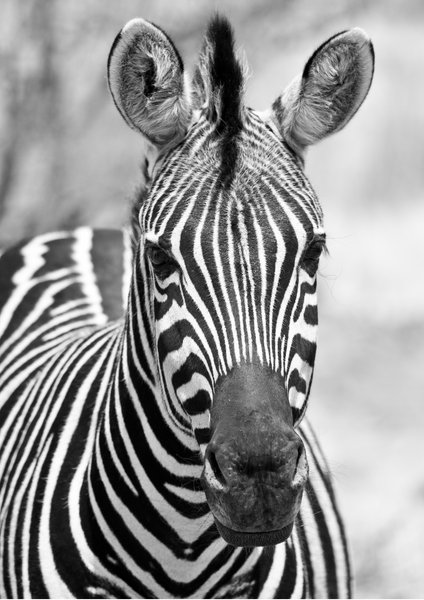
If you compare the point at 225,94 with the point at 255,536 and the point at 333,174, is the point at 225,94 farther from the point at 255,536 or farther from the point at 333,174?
the point at 333,174

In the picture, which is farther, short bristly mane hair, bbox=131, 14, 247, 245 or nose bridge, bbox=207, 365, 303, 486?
short bristly mane hair, bbox=131, 14, 247, 245

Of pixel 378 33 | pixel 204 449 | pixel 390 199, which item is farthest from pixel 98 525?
pixel 378 33

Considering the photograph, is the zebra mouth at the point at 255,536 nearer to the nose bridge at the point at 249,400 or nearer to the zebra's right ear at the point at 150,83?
the nose bridge at the point at 249,400

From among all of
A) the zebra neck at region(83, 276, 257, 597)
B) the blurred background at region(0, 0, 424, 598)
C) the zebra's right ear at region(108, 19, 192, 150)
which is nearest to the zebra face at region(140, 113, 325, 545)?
the zebra's right ear at region(108, 19, 192, 150)

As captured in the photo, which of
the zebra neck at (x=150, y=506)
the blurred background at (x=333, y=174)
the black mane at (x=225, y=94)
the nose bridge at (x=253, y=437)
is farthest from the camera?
the blurred background at (x=333, y=174)

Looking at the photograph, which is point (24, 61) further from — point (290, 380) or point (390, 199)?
point (290, 380)

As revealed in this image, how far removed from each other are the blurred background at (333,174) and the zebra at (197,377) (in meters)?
6.44

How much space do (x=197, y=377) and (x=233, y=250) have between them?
0.45m

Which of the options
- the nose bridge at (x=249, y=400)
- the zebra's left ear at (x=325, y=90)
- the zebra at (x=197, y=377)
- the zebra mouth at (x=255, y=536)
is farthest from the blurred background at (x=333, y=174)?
the nose bridge at (x=249, y=400)

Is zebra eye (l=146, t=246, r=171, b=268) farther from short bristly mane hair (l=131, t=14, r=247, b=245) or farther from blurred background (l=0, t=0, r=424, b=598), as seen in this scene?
blurred background (l=0, t=0, r=424, b=598)

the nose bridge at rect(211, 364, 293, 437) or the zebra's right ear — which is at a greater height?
the zebra's right ear

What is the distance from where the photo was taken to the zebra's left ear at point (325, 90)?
3494mm

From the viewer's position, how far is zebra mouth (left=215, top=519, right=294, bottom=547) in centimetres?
280

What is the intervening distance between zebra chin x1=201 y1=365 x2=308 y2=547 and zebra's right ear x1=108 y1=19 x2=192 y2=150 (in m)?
1.11
